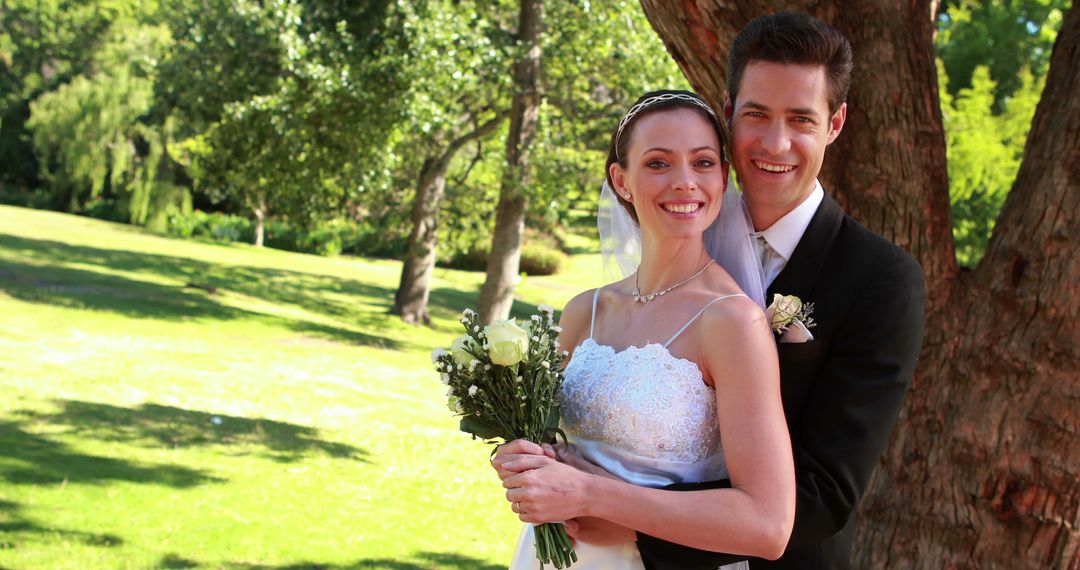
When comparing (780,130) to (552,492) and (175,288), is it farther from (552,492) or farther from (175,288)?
(175,288)

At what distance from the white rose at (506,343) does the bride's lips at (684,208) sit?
0.51m

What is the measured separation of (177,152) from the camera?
116ft

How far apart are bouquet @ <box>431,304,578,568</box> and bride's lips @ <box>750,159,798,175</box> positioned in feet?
2.25

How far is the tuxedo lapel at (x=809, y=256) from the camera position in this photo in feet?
8.48

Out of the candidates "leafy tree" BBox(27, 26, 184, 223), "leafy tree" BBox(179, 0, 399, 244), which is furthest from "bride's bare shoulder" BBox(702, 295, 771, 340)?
"leafy tree" BBox(27, 26, 184, 223)

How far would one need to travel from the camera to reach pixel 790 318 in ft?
7.92

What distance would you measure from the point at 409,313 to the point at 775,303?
831 inches

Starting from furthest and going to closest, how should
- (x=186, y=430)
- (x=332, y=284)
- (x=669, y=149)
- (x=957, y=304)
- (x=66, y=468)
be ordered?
(x=332, y=284)
(x=186, y=430)
(x=66, y=468)
(x=957, y=304)
(x=669, y=149)

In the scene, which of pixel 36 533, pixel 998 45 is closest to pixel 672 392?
pixel 36 533

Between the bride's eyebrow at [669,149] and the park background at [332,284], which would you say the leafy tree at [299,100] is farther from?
the bride's eyebrow at [669,149]

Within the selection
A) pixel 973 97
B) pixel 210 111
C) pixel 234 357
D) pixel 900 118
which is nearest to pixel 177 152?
pixel 210 111

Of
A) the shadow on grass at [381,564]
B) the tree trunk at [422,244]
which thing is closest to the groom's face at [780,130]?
the shadow on grass at [381,564]

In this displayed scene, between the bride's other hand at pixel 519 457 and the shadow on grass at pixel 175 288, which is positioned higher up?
the bride's other hand at pixel 519 457

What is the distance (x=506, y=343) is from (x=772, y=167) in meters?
0.84
